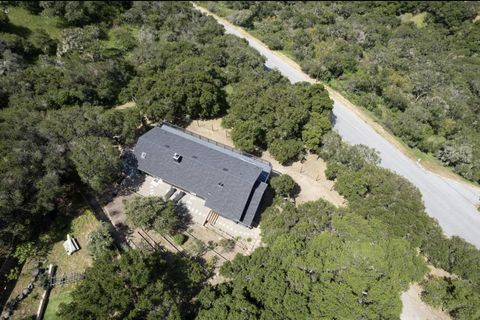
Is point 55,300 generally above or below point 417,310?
below

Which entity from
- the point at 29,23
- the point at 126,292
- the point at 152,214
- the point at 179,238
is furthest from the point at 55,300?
the point at 29,23

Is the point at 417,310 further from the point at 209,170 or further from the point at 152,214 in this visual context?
the point at 152,214

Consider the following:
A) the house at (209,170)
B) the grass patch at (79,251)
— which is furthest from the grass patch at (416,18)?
the grass patch at (79,251)

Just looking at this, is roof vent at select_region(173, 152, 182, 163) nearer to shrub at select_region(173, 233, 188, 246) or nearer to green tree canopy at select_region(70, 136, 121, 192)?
green tree canopy at select_region(70, 136, 121, 192)

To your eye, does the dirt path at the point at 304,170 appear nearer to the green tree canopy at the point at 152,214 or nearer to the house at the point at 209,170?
the house at the point at 209,170

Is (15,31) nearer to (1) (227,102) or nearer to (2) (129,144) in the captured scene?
(2) (129,144)

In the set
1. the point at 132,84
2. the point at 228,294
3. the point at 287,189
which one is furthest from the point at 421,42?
the point at 228,294
